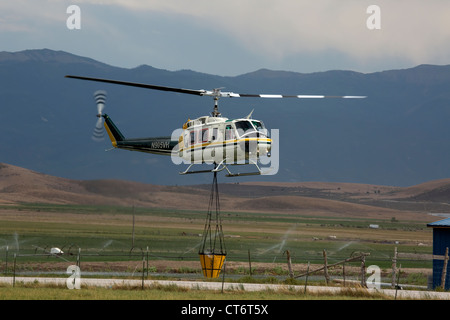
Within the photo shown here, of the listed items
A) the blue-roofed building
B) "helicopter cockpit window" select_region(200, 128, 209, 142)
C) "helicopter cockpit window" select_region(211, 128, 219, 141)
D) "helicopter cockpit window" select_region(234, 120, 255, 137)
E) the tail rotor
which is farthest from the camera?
the tail rotor

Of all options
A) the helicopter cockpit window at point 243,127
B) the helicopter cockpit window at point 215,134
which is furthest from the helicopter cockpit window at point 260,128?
the helicopter cockpit window at point 215,134

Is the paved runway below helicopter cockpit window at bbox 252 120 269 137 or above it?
below

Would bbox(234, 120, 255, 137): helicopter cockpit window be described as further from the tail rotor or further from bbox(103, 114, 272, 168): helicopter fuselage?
the tail rotor

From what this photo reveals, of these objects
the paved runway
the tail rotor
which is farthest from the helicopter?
the paved runway

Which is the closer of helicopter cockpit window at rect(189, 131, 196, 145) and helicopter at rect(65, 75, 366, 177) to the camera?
helicopter at rect(65, 75, 366, 177)

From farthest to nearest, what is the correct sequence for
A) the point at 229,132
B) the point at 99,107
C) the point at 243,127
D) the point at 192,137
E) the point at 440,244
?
1. the point at 99,107
2. the point at 440,244
3. the point at 192,137
4. the point at 229,132
5. the point at 243,127

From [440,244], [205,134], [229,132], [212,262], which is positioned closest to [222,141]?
[229,132]

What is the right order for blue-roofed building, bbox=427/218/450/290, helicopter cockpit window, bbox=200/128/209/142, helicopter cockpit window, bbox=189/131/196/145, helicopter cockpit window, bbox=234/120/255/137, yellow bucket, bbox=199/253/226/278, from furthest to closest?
blue-roofed building, bbox=427/218/450/290
yellow bucket, bbox=199/253/226/278
helicopter cockpit window, bbox=189/131/196/145
helicopter cockpit window, bbox=200/128/209/142
helicopter cockpit window, bbox=234/120/255/137

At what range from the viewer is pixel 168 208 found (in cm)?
18600

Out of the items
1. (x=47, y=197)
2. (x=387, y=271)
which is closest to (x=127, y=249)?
(x=387, y=271)

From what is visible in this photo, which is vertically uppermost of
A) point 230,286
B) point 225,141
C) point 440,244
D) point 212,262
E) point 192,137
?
point 192,137

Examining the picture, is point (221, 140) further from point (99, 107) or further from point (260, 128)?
point (99, 107)

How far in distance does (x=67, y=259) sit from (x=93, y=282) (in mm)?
21042

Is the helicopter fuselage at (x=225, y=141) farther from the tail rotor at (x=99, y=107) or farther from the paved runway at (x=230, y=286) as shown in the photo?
the tail rotor at (x=99, y=107)
